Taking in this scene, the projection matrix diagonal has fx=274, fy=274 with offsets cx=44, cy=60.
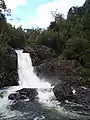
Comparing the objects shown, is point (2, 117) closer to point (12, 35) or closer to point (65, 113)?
point (65, 113)

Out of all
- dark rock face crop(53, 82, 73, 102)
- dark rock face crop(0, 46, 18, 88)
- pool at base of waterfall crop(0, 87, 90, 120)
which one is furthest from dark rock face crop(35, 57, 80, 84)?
pool at base of waterfall crop(0, 87, 90, 120)

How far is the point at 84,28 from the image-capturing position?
160ft

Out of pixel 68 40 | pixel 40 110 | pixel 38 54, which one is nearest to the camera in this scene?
pixel 40 110

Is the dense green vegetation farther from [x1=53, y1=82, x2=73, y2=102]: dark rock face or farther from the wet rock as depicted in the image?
[x1=53, y1=82, x2=73, y2=102]: dark rock face

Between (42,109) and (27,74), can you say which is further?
(27,74)

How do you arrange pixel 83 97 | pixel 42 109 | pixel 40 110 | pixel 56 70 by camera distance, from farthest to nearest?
pixel 56 70
pixel 83 97
pixel 42 109
pixel 40 110

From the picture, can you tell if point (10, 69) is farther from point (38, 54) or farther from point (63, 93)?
point (63, 93)

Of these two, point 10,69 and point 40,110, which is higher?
point 10,69

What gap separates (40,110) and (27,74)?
13493mm

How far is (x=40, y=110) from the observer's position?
2053cm

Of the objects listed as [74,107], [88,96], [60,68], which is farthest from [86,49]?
[74,107]

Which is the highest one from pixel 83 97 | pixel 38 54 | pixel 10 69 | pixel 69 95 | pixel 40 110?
pixel 38 54

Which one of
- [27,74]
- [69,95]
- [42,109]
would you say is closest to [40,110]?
[42,109]

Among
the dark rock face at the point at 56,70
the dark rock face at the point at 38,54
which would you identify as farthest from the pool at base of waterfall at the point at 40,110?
the dark rock face at the point at 38,54
